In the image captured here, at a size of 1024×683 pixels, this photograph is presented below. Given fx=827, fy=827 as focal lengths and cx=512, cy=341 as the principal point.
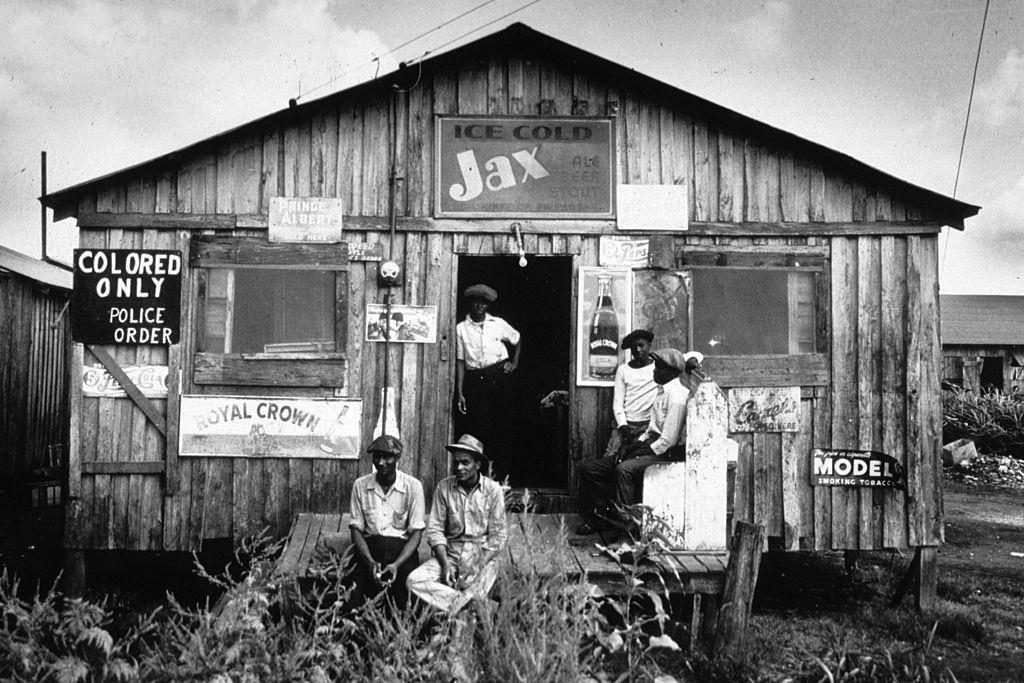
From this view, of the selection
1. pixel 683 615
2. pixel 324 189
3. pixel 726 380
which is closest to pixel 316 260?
pixel 324 189

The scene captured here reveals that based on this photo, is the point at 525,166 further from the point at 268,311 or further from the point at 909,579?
the point at 909,579

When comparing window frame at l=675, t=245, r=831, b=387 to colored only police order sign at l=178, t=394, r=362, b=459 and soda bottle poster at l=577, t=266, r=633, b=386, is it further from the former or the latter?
colored only police order sign at l=178, t=394, r=362, b=459

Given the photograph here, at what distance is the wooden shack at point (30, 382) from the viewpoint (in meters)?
12.7

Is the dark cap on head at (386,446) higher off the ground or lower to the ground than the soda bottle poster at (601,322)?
lower

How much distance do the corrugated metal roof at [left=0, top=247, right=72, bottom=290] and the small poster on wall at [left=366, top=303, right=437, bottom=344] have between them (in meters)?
7.89

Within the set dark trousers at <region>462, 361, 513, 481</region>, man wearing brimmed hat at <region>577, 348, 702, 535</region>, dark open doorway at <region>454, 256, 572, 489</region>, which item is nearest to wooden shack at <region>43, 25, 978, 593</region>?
dark trousers at <region>462, 361, 513, 481</region>

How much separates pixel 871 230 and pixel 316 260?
528cm

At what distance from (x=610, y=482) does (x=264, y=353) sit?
339 cm

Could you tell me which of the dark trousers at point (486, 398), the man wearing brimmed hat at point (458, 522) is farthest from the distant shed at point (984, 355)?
the man wearing brimmed hat at point (458, 522)

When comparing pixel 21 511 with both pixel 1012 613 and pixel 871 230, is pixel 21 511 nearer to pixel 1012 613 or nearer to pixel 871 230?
pixel 871 230

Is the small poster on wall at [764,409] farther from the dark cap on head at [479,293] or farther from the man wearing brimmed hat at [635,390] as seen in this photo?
the dark cap on head at [479,293]

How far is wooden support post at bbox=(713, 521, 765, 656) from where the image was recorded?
5711 mm

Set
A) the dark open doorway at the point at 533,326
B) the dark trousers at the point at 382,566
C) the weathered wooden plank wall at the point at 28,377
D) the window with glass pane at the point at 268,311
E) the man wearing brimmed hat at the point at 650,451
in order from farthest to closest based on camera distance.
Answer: the weathered wooden plank wall at the point at 28,377, the dark open doorway at the point at 533,326, the window with glass pane at the point at 268,311, the man wearing brimmed hat at the point at 650,451, the dark trousers at the point at 382,566

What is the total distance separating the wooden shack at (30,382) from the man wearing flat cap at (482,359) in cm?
682
